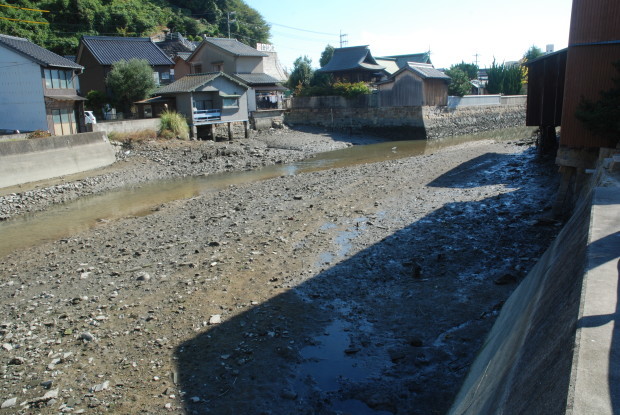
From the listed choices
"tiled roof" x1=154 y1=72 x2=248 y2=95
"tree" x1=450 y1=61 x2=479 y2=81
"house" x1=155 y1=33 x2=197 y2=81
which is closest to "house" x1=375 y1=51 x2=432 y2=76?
"tree" x1=450 y1=61 x2=479 y2=81

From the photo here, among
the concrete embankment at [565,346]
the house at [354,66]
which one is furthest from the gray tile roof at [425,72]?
the concrete embankment at [565,346]

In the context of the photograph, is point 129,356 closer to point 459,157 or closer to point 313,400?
point 313,400

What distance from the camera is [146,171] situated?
24891 mm

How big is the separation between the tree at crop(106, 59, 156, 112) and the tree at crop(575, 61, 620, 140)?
2989 cm

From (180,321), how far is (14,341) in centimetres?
261

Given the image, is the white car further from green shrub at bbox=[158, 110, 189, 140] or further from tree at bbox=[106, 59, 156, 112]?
green shrub at bbox=[158, 110, 189, 140]

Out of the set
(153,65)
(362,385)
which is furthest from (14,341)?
(153,65)

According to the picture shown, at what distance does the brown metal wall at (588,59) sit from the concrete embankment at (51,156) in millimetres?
21584

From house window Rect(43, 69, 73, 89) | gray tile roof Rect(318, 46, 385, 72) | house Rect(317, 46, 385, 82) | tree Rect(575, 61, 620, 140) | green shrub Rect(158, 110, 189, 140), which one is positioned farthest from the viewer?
house Rect(317, 46, 385, 82)

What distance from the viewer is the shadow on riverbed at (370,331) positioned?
20.2 feet

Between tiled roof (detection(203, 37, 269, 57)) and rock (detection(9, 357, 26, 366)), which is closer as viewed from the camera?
rock (detection(9, 357, 26, 366))

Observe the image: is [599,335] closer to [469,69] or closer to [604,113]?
[604,113]

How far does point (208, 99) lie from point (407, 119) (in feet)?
55.0

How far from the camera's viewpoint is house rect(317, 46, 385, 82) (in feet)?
159
